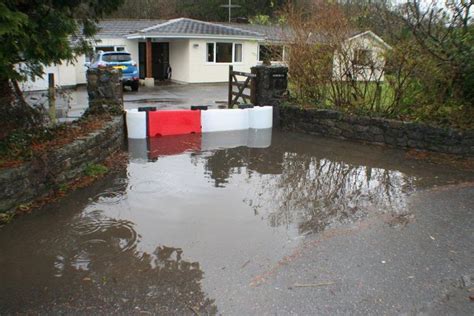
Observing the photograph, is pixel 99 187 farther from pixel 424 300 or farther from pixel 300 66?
pixel 300 66

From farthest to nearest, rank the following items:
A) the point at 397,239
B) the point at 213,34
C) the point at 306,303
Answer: the point at 213,34 → the point at 397,239 → the point at 306,303

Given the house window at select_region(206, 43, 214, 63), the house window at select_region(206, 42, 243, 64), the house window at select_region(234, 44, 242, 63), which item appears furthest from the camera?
the house window at select_region(234, 44, 242, 63)

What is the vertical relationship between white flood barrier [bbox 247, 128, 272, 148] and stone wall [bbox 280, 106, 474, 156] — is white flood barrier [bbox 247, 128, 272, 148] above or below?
below

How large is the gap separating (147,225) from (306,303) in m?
2.21

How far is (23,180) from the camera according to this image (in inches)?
213

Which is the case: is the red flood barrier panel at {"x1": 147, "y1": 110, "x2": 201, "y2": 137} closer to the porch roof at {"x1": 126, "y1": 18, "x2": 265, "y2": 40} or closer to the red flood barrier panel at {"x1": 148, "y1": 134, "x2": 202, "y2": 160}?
the red flood barrier panel at {"x1": 148, "y1": 134, "x2": 202, "y2": 160}

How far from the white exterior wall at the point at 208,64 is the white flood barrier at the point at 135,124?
1692 cm

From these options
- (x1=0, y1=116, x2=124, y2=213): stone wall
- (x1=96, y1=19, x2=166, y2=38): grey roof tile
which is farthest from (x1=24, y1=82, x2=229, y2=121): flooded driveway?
(x1=0, y1=116, x2=124, y2=213): stone wall

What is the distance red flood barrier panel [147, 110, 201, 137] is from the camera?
→ 9.92 m

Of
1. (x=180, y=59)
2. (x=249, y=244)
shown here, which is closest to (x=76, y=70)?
(x=180, y=59)

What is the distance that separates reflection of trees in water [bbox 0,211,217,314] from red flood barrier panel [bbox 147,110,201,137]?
516 centimetres

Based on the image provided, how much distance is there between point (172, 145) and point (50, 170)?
356 cm

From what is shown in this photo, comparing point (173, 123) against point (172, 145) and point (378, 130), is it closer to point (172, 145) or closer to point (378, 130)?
point (172, 145)

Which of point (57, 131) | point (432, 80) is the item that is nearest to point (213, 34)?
point (432, 80)
